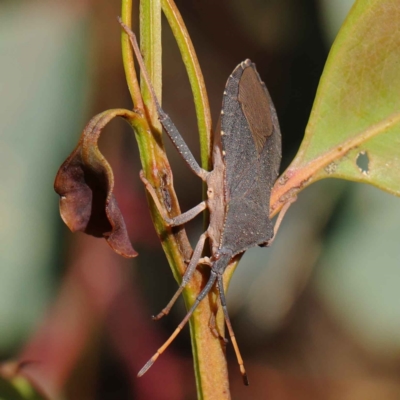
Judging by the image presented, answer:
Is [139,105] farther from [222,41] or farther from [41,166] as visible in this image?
[222,41]

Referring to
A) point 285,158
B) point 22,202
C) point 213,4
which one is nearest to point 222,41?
point 213,4

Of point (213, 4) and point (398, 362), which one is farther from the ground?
point (213, 4)

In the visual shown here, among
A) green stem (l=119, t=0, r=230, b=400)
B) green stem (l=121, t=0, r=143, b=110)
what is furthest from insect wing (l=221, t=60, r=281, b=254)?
green stem (l=121, t=0, r=143, b=110)

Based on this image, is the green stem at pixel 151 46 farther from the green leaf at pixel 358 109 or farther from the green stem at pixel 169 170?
the green leaf at pixel 358 109

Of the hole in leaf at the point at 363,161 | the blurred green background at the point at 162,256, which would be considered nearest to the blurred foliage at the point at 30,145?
the blurred green background at the point at 162,256

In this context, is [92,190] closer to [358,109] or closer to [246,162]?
[246,162]
